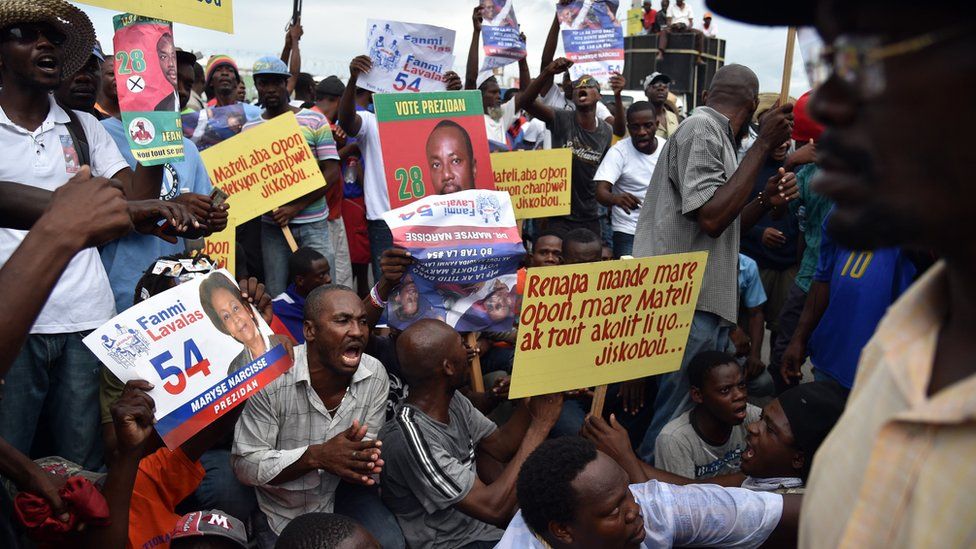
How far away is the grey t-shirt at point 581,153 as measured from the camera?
7.62 metres

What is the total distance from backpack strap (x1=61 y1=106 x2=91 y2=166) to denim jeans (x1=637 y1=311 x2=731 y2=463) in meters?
2.71

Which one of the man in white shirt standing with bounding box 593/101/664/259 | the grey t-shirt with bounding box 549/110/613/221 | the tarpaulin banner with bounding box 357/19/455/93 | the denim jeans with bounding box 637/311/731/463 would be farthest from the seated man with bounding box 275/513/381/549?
the grey t-shirt with bounding box 549/110/613/221

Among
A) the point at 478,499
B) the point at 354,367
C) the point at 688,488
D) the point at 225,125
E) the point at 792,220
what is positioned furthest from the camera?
the point at 225,125

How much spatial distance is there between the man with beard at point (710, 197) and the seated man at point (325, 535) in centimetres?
194

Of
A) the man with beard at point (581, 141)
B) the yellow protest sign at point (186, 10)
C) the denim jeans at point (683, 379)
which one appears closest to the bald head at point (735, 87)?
the denim jeans at point (683, 379)

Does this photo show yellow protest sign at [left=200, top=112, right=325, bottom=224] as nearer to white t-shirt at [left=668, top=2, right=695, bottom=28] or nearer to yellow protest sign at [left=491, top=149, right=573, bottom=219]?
yellow protest sign at [left=491, top=149, right=573, bottom=219]

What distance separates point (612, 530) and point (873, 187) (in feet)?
5.92

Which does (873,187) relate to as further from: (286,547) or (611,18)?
(611,18)

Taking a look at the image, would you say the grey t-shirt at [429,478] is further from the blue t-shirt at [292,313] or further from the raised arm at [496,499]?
the blue t-shirt at [292,313]

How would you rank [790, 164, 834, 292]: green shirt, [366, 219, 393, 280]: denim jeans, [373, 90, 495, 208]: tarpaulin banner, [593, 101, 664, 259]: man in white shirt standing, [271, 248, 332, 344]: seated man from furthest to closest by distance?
[593, 101, 664, 259]: man in white shirt standing → [366, 219, 393, 280]: denim jeans → [271, 248, 332, 344]: seated man → [373, 90, 495, 208]: tarpaulin banner → [790, 164, 834, 292]: green shirt

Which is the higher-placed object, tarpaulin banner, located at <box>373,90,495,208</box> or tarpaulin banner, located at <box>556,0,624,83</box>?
tarpaulin banner, located at <box>556,0,624,83</box>

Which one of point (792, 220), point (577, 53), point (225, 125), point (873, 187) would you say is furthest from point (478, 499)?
point (577, 53)

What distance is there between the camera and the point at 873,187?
0.95 metres

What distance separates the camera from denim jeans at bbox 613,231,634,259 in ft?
23.2
